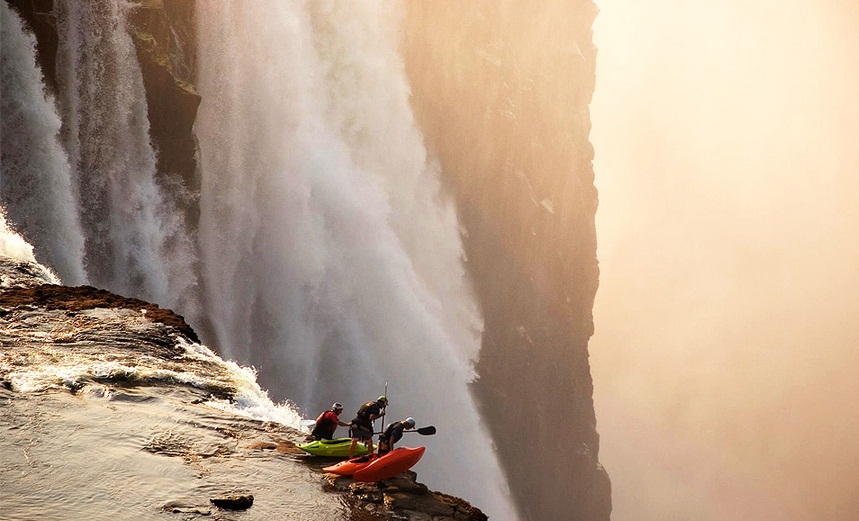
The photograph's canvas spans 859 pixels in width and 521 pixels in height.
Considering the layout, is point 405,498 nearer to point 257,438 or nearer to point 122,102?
point 257,438

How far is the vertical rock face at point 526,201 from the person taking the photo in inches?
1882

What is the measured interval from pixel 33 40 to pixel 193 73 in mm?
6848

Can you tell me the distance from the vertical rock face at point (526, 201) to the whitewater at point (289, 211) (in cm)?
229

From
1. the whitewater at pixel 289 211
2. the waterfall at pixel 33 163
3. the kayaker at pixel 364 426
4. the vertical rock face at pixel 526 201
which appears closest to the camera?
the kayaker at pixel 364 426

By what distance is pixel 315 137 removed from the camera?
126 feet

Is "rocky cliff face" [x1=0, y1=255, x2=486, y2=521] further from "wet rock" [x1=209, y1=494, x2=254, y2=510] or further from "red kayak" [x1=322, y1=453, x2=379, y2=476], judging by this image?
"red kayak" [x1=322, y1=453, x2=379, y2=476]

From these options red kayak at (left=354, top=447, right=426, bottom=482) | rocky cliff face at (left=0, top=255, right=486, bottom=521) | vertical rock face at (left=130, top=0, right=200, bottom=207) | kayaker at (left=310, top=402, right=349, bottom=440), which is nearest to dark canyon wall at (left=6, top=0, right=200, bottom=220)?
vertical rock face at (left=130, top=0, right=200, bottom=207)

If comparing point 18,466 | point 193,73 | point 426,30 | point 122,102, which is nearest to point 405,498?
point 18,466

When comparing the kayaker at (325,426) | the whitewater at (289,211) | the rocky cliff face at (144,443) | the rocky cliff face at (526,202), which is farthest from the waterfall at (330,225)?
the kayaker at (325,426)

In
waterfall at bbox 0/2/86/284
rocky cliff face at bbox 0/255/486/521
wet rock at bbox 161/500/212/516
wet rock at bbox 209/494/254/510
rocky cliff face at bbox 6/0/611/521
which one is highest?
rocky cliff face at bbox 6/0/611/521

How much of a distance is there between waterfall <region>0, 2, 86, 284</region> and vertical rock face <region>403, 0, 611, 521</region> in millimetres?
22020

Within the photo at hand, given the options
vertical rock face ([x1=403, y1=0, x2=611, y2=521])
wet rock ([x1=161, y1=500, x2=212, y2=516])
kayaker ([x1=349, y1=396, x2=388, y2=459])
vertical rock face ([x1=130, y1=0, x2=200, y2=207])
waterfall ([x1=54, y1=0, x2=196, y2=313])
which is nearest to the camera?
wet rock ([x1=161, y1=500, x2=212, y2=516])

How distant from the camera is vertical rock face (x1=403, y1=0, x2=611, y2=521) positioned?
47812 mm

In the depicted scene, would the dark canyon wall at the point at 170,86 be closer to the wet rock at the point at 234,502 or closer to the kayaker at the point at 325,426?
the kayaker at the point at 325,426
